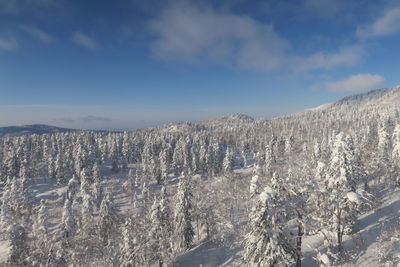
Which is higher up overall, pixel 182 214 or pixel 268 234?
pixel 268 234

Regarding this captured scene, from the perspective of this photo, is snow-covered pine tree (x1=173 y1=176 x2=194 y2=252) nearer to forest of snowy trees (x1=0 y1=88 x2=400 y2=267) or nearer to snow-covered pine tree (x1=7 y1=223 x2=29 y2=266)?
forest of snowy trees (x1=0 y1=88 x2=400 y2=267)

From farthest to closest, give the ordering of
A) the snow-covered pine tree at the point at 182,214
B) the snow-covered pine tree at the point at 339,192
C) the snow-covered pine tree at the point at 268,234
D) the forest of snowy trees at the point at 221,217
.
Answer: the snow-covered pine tree at the point at 182,214 → the snow-covered pine tree at the point at 339,192 → the forest of snowy trees at the point at 221,217 → the snow-covered pine tree at the point at 268,234

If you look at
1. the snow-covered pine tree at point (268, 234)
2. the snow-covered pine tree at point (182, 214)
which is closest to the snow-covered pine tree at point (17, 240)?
the snow-covered pine tree at point (182, 214)

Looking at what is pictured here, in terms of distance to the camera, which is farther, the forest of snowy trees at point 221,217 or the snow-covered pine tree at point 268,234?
the forest of snowy trees at point 221,217

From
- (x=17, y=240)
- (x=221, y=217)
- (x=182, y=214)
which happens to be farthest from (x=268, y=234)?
(x=17, y=240)

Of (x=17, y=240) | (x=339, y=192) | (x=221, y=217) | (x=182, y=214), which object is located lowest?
(x=17, y=240)

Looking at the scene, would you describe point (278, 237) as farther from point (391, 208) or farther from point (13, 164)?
point (13, 164)

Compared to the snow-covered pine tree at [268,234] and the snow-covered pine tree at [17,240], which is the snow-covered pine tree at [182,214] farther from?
the snow-covered pine tree at [17,240]

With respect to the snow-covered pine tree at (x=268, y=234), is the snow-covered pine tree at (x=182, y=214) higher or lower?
lower

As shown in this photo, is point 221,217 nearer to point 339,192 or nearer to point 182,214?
point 182,214

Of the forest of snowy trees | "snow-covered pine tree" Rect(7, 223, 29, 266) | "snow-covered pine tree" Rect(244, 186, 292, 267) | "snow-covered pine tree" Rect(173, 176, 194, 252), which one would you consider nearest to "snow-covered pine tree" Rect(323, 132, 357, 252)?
the forest of snowy trees

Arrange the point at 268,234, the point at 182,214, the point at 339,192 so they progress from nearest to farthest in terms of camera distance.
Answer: the point at 268,234
the point at 339,192
the point at 182,214

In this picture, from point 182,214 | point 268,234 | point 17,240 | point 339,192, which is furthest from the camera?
point 182,214
